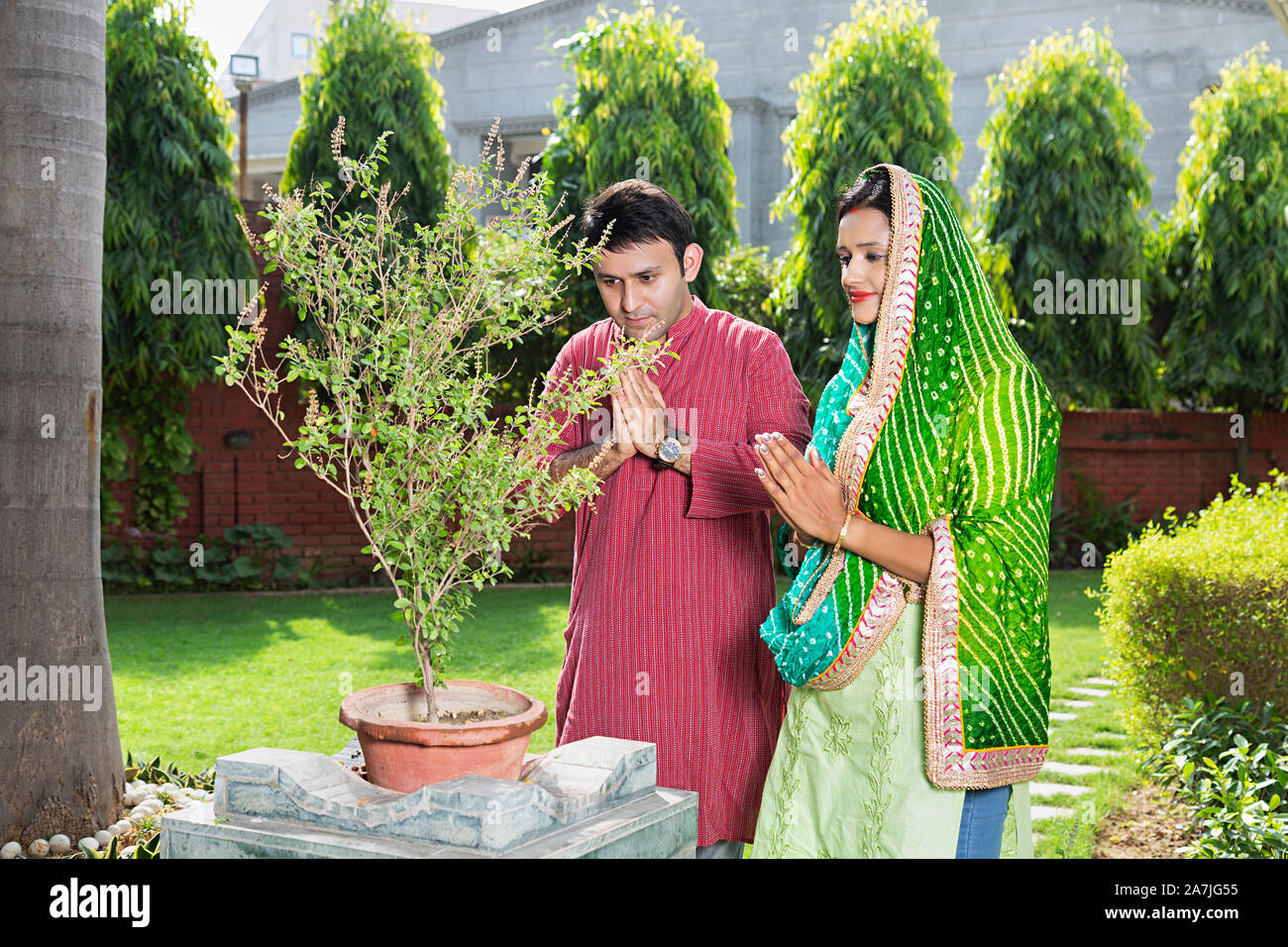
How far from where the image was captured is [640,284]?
8.53 feet

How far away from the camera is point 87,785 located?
3646 mm

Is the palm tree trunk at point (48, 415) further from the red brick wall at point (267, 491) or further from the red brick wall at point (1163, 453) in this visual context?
the red brick wall at point (1163, 453)

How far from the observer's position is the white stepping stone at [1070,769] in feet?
16.3

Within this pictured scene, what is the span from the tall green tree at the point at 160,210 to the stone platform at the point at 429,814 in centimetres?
727

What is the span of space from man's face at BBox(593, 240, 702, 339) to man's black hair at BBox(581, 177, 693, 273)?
0.02 m

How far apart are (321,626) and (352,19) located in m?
4.97

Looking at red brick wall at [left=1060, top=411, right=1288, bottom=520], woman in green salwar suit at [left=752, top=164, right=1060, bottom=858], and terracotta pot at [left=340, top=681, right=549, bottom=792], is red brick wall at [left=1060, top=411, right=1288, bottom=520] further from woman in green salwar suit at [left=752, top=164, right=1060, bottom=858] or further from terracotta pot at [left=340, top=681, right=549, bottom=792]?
terracotta pot at [left=340, top=681, right=549, bottom=792]

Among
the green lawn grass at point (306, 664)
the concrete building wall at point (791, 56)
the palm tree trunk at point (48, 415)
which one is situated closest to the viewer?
the palm tree trunk at point (48, 415)

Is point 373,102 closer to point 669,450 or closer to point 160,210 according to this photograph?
point 160,210

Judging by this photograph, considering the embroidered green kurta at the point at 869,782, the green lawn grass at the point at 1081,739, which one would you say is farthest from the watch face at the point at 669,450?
the green lawn grass at the point at 1081,739

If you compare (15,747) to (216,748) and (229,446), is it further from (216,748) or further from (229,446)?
(229,446)

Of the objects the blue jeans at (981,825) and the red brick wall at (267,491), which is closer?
the blue jeans at (981,825)

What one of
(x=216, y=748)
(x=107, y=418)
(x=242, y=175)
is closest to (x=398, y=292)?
(x=216, y=748)

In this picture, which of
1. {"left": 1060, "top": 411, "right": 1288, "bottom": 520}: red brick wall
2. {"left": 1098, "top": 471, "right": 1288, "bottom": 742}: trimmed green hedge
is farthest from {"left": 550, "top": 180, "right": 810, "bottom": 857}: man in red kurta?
{"left": 1060, "top": 411, "right": 1288, "bottom": 520}: red brick wall
